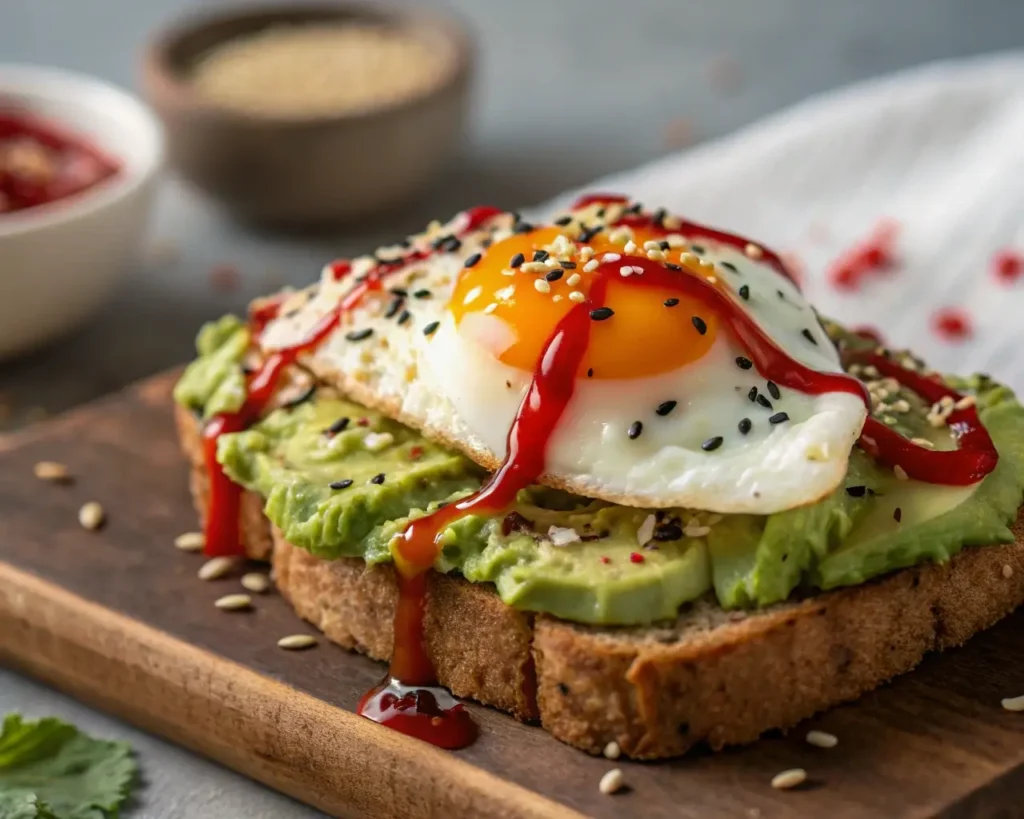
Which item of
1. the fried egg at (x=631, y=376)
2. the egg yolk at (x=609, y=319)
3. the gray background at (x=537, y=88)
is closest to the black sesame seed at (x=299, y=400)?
the fried egg at (x=631, y=376)

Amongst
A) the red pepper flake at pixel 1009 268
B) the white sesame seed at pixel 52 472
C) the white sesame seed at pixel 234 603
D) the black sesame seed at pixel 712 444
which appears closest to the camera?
the black sesame seed at pixel 712 444

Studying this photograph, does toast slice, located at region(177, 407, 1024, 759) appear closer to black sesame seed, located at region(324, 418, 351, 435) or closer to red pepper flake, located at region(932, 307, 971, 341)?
black sesame seed, located at region(324, 418, 351, 435)

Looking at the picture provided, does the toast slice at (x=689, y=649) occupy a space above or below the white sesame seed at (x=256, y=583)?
above

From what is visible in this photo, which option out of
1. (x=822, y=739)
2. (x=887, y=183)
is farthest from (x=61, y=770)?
(x=887, y=183)

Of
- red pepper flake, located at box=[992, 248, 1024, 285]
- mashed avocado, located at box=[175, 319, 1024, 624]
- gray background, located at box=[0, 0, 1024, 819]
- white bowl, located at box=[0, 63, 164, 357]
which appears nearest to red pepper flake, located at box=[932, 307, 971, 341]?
red pepper flake, located at box=[992, 248, 1024, 285]

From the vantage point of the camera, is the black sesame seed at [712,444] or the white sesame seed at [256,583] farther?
the white sesame seed at [256,583]

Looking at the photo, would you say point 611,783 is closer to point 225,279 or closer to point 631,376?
point 631,376

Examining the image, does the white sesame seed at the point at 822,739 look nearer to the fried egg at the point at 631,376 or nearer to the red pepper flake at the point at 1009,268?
the fried egg at the point at 631,376

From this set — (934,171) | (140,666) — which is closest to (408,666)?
(140,666)
